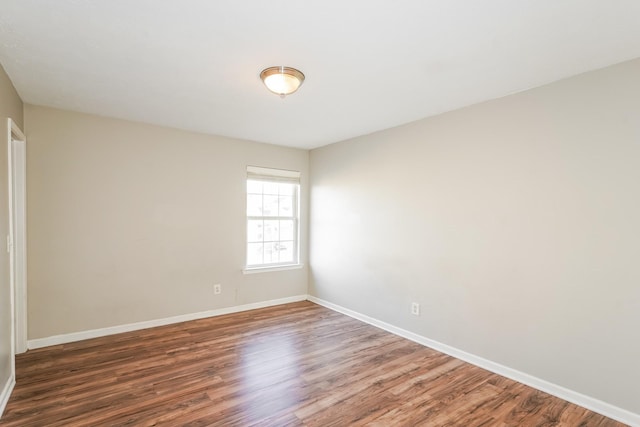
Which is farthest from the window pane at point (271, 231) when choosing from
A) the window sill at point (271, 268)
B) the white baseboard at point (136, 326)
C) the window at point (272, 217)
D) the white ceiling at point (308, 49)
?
the white ceiling at point (308, 49)

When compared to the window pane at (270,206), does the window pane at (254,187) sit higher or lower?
higher

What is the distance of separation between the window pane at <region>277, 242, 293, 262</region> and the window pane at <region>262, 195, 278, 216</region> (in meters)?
0.50

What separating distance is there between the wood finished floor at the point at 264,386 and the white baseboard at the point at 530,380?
0.07m

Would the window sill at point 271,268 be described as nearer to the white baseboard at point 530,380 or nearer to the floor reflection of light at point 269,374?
the floor reflection of light at point 269,374

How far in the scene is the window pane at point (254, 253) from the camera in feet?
15.4

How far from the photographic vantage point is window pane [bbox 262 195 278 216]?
15.9 ft

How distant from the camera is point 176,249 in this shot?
403 centimetres

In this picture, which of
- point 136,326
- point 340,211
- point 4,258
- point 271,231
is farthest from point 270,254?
point 4,258

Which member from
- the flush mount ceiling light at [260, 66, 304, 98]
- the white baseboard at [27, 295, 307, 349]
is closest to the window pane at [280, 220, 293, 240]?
the white baseboard at [27, 295, 307, 349]

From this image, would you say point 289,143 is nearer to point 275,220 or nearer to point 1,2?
point 275,220

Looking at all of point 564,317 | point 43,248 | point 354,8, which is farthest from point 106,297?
point 564,317

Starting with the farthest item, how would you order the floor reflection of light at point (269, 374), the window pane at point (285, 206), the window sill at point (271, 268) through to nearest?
the window pane at point (285, 206) → the window sill at point (271, 268) → the floor reflection of light at point (269, 374)

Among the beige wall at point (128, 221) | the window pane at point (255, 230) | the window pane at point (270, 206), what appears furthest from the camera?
the window pane at point (270, 206)

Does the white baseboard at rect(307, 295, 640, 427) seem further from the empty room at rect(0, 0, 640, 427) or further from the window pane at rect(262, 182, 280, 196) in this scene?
the window pane at rect(262, 182, 280, 196)
